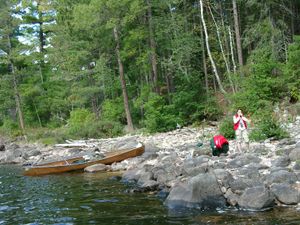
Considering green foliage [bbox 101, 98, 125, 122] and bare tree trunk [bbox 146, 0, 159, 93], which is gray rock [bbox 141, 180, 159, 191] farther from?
green foliage [bbox 101, 98, 125, 122]

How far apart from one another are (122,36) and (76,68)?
418 cm

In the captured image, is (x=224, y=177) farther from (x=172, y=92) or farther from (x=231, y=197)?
(x=172, y=92)

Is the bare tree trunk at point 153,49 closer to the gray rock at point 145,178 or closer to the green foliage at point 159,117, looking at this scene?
the green foliage at point 159,117

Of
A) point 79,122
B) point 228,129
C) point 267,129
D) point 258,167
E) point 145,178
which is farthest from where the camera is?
point 79,122

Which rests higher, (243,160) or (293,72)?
(293,72)

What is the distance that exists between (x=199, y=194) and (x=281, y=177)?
1905 mm

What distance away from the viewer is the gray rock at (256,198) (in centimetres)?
848

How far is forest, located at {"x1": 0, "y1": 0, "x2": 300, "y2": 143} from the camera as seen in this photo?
19172 millimetres

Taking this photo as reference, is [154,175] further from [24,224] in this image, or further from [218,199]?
[24,224]

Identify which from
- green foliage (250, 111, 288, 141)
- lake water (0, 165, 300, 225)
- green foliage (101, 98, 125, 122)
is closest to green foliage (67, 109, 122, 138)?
green foliage (101, 98, 125, 122)

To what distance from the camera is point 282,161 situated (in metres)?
10.4

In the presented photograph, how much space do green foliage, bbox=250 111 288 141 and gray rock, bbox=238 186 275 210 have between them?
18.3 feet

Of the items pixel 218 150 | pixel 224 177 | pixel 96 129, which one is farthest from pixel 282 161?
pixel 96 129

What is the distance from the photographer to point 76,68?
28672mm
